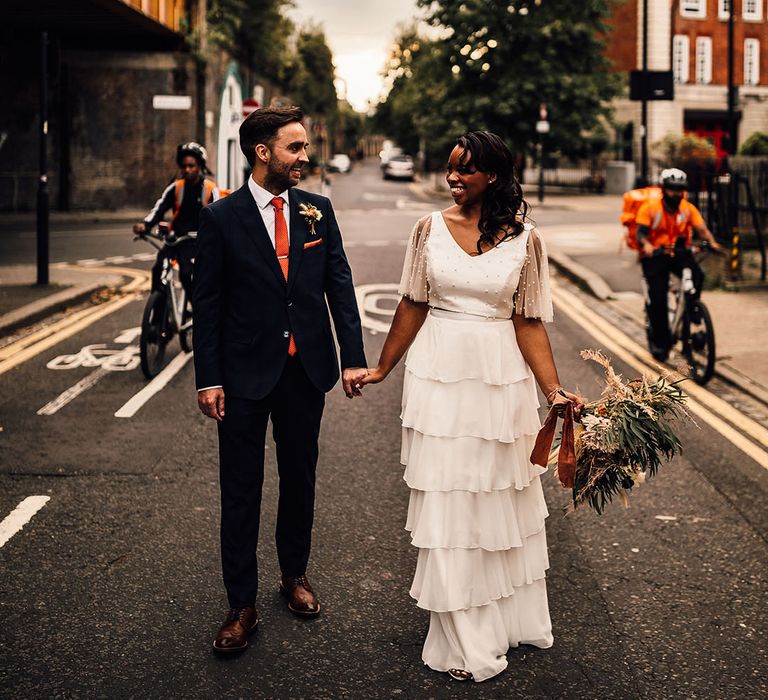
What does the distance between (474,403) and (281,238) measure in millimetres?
974

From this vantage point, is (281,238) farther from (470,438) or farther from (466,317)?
(470,438)

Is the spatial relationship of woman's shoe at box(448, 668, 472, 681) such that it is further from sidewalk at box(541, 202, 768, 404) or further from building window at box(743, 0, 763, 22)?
building window at box(743, 0, 763, 22)

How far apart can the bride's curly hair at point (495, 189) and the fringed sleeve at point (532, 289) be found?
0.09m

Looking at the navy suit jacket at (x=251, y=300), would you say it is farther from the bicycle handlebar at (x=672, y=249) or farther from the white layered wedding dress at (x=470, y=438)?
the bicycle handlebar at (x=672, y=249)

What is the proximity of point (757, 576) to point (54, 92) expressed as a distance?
2811cm

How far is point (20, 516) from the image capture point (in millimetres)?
5281

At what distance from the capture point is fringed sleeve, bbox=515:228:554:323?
3.73 m

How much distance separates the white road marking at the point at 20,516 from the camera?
5047 millimetres

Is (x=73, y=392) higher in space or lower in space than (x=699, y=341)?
lower

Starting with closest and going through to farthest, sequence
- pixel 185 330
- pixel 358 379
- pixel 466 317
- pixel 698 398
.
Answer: pixel 466 317, pixel 358 379, pixel 698 398, pixel 185 330

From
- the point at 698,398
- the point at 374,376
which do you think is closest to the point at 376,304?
the point at 698,398

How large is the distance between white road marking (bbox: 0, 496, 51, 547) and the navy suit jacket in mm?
1774

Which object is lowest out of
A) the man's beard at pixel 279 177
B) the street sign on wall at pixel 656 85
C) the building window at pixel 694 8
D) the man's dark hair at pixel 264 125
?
the man's beard at pixel 279 177

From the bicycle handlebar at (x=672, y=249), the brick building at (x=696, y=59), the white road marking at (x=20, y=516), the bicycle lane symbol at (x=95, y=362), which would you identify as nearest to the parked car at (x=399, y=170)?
the brick building at (x=696, y=59)
